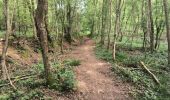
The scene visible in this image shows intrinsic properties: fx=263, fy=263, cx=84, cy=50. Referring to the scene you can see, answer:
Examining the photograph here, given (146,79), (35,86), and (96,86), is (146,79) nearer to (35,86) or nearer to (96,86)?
(96,86)

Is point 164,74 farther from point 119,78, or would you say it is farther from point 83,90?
point 83,90

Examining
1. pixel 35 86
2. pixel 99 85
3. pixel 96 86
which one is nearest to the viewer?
pixel 35 86

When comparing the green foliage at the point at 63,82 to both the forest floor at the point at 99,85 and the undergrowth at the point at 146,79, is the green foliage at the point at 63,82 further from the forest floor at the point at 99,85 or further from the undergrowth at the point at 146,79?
the undergrowth at the point at 146,79

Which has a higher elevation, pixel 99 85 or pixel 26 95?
pixel 26 95

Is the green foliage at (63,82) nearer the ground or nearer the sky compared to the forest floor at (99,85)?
nearer the sky

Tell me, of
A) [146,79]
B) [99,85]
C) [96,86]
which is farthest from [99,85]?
[146,79]

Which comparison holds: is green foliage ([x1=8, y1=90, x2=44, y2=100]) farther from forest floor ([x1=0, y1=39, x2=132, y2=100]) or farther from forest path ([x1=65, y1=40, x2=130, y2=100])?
forest path ([x1=65, y1=40, x2=130, y2=100])

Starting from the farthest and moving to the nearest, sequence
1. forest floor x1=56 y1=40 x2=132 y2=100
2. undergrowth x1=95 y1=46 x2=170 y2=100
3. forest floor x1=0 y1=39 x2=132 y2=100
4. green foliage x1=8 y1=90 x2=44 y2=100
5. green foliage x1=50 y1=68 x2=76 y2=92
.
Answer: undergrowth x1=95 y1=46 x2=170 y2=100, forest floor x1=56 y1=40 x2=132 y2=100, green foliage x1=50 y1=68 x2=76 y2=92, forest floor x1=0 y1=39 x2=132 y2=100, green foliage x1=8 y1=90 x2=44 y2=100

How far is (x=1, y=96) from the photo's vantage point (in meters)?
10.4

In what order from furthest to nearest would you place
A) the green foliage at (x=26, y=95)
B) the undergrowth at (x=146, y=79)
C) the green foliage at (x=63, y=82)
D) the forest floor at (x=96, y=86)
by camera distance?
1. the undergrowth at (x=146, y=79)
2. the green foliage at (x=63, y=82)
3. the forest floor at (x=96, y=86)
4. the green foliage at (x=26, y=95)

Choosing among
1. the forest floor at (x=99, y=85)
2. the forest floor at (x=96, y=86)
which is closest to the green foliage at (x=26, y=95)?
the forest floor at (x=96, y=86)

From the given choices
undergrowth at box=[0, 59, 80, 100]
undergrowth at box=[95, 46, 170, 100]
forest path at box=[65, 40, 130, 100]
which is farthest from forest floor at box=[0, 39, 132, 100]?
undergrowth at box=[95, 46, 170, 100]

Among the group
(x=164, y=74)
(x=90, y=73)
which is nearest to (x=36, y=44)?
(x=90, y=73)

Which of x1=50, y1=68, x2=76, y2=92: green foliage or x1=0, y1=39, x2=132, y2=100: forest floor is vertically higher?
x1=50, y1=68, x2=76, y2=92: green foliage
